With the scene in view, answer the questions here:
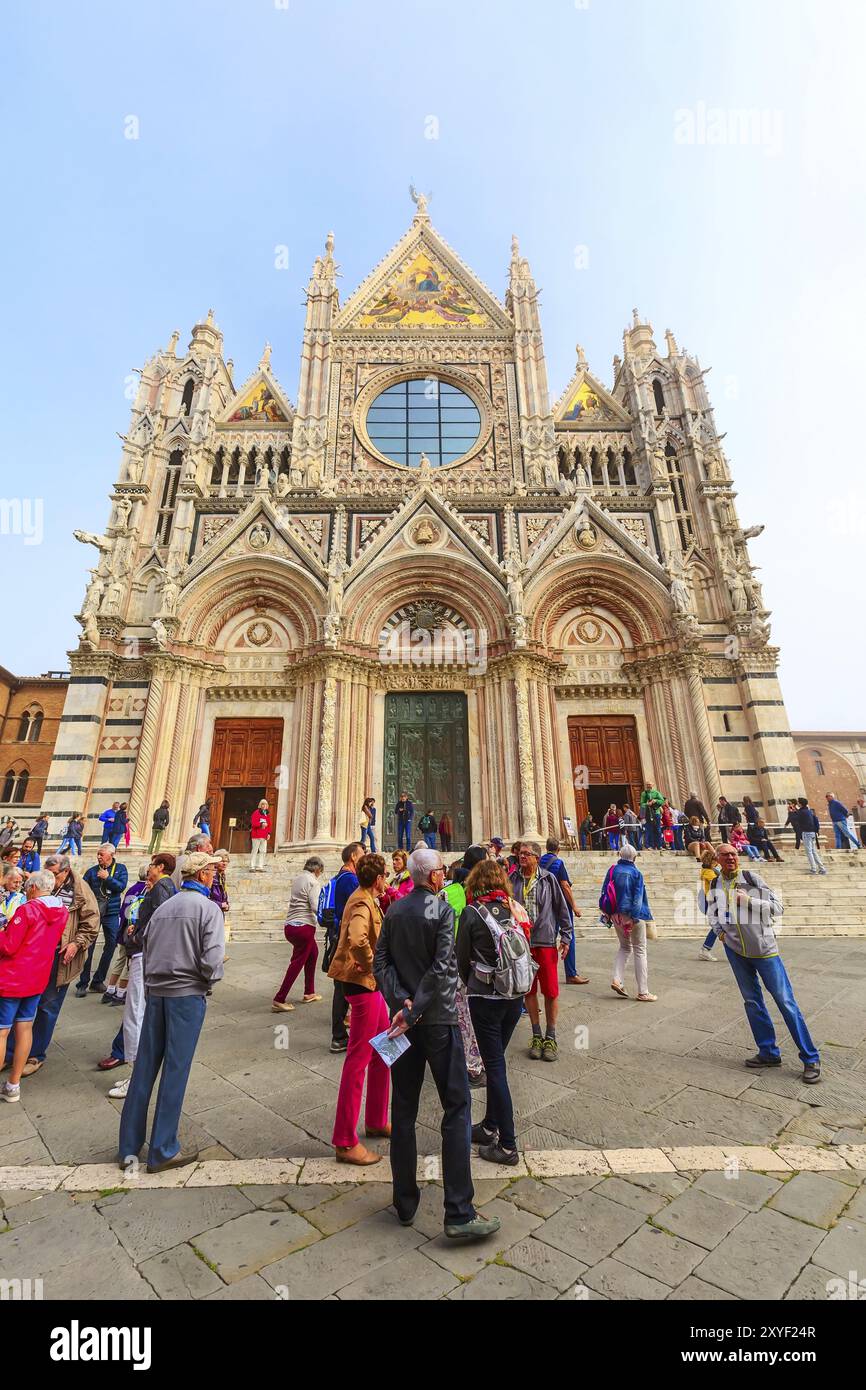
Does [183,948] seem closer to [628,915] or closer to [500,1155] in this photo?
[500,1155]

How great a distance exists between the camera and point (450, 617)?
18.4m

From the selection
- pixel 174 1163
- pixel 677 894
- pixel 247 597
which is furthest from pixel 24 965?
pixel 247 597

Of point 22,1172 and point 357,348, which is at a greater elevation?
point 357,348

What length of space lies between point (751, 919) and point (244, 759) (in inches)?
581

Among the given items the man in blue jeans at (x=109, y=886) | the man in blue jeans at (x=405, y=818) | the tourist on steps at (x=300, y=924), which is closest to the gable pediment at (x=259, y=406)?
the man in blue jeans at (x=405, y=818)

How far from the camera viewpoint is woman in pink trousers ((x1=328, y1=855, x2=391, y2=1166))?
3213mm

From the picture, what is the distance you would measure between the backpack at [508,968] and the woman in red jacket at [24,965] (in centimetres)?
317

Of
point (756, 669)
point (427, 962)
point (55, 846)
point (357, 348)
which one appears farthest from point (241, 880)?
point (357, 348)

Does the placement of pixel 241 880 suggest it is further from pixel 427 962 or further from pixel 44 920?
pixel 427 962

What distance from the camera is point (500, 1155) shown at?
310cm

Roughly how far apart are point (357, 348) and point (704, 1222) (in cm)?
2600

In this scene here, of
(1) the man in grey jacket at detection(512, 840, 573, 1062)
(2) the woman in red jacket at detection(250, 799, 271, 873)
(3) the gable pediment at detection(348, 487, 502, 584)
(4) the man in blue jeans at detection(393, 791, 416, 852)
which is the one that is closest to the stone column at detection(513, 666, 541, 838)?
(4) the man in blue jeans at detection(393, 791, 416, 852)

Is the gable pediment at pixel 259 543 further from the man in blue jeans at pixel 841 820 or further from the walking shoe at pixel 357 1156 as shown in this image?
the walking shoe at pixel 357 1156

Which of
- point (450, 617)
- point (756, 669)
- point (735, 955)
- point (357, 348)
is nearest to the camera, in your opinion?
point (735, 955)
